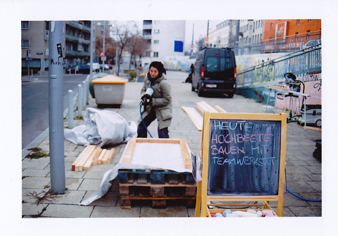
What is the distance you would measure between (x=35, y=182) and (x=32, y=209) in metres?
0.89

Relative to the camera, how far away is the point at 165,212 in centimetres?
379

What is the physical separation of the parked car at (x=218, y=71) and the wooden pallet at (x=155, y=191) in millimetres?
12561

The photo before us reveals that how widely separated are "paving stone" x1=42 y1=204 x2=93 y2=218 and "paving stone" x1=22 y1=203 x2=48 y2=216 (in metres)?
0.08

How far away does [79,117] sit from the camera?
962 centimetres

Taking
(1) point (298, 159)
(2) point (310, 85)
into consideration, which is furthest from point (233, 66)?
(1) point (298, 159)

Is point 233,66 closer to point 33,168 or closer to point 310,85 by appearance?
point 310,85

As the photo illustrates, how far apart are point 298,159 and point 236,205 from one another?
10.0ft

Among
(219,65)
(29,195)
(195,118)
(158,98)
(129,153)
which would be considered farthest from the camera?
(219,65)

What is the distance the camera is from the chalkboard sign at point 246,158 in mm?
3268

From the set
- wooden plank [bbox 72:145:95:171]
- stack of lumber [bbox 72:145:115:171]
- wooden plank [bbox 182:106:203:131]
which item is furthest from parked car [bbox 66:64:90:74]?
stack of lumber [bbox 72:145:115:171]

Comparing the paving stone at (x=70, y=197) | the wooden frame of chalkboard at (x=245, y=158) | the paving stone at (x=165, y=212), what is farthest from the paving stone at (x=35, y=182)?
the wooden frame of chalkboard at (x=245, y=158)

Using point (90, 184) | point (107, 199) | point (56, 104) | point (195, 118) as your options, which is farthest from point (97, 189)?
point (195, 118)

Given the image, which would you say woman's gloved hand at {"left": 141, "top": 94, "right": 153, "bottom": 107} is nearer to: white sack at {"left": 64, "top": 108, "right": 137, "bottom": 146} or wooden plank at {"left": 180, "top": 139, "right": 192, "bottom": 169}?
wooden plank at {"left": 180, "top": 139, "right": 192, "bottom": 169}

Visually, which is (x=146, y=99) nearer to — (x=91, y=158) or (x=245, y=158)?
(x=91, y=158)
